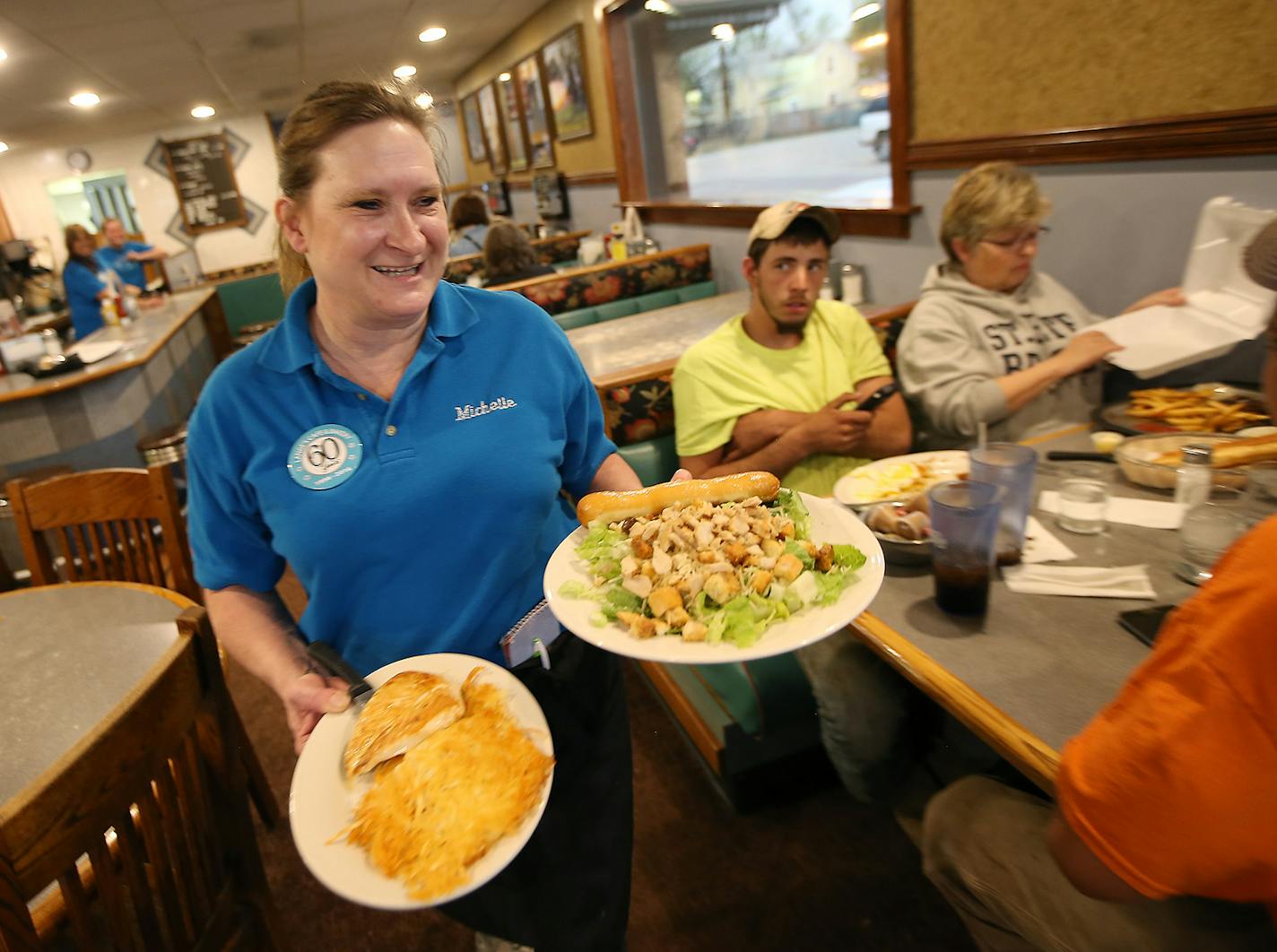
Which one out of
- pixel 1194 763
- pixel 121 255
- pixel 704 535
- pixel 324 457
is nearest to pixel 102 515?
pixel 324 457

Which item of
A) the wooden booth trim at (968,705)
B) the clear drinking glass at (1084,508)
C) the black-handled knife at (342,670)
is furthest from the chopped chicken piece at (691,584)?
the clear drinking glass at (1084,508)

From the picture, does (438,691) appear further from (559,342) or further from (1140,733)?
(1140,733)

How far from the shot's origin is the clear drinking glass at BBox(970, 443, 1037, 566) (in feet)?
4.68

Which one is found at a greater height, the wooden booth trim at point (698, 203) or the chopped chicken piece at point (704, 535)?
the wooden booth trim at point (698, 203)

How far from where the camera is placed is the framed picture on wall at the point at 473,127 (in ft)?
34.0

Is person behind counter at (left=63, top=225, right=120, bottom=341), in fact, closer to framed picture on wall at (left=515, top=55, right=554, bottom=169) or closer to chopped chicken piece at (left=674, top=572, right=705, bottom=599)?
framed picture on wall at (left=515, top=55, right=554, bottom=169)

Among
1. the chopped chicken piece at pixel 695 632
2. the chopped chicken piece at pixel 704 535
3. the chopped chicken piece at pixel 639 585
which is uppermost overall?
the chopped chicken piece at pixel 704 535

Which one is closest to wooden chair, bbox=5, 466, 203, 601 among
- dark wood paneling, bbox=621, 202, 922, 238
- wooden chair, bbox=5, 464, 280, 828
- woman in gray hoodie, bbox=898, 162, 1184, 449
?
wooden chair, bbox=5, 464, 280, 828

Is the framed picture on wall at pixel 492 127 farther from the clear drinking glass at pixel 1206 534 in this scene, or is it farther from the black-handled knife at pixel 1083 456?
the clear drinking glass at pixel 1206 534

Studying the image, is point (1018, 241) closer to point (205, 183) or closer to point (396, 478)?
point (396, 478)

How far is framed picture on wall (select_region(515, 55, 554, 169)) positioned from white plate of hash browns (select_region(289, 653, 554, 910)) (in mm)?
7504

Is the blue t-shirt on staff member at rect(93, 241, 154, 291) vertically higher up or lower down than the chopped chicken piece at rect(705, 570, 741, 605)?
higher up

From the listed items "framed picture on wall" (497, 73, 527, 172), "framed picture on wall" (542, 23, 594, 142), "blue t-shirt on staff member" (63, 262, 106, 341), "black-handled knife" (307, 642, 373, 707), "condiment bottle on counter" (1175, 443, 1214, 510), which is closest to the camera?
"black-handled knife" (307, 642, 373, 707)

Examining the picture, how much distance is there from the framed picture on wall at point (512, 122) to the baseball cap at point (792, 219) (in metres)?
7.16
